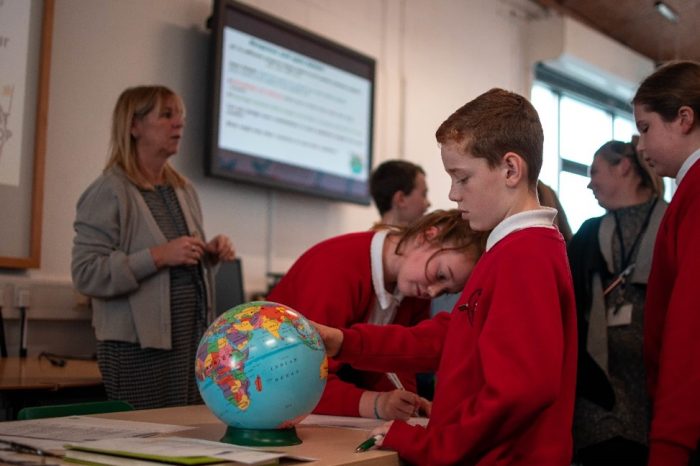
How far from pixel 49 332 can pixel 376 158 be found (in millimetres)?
2644

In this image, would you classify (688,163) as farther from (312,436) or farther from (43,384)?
(43,384)

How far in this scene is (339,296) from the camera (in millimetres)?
1984

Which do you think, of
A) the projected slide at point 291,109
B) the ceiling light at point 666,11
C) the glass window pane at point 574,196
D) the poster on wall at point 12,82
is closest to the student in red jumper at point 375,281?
the poster on wall at point 12,82

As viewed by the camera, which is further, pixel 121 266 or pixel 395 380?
pixel 121 266

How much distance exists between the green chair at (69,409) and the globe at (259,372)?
58cm

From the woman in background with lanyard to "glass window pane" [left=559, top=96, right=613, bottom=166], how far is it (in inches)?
194

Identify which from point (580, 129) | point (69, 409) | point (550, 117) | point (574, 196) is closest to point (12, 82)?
point (69, 409)

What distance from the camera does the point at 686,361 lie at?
1.69m

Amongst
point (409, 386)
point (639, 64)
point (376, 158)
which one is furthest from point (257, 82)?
point (639, 64)

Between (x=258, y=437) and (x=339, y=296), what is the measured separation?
0.62 meters

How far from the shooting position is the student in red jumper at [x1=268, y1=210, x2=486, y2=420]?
1.90m

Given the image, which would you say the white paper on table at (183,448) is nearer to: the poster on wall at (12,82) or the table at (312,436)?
the table at (312,436)

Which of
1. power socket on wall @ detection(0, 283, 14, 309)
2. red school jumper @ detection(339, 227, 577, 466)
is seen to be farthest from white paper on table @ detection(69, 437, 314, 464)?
power socket on wall @ detection(0, 283, 14, 309)

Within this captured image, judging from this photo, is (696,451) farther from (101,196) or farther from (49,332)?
(49,332)
